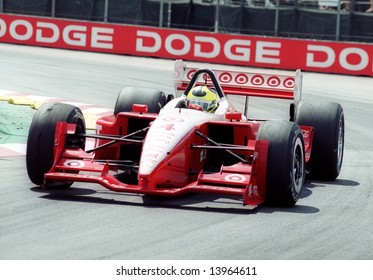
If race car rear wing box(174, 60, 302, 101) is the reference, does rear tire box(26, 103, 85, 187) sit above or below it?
below

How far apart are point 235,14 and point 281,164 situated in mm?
19542

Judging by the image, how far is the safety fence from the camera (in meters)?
27.2

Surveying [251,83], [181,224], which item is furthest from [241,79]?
[181,224]

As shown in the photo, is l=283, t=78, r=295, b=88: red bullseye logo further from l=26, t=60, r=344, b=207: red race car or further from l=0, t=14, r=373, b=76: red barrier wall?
l=0, t=14, r=373, b=76: red barrier wall

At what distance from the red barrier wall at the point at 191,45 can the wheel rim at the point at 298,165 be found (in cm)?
1516

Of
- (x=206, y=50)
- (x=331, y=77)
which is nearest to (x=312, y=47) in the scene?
(x=331, y=77)

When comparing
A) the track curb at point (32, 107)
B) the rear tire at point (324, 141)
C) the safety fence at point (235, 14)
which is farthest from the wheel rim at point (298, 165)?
the safety fence at point (235, 14)

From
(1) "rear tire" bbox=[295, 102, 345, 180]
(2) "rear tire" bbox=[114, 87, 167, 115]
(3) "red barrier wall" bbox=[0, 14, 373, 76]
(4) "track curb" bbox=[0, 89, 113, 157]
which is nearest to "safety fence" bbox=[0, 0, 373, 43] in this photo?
(3) "red barrier wall" bbox=[0, 14, 373, 76]

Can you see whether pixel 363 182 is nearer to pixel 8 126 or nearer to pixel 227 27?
pixel 8 126

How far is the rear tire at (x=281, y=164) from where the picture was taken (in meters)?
9.43

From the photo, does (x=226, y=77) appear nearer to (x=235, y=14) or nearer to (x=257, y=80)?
(x=257, y=80)

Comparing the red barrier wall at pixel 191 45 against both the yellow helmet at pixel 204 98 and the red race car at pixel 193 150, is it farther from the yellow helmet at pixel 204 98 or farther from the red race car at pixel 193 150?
the yellow helmet at pixel 204 98

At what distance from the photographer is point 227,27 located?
2864 centimetres

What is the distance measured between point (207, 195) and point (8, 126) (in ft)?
15.6
